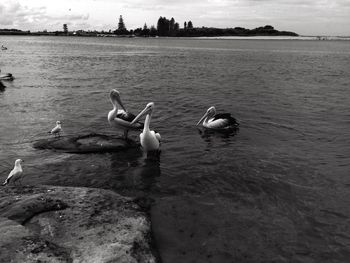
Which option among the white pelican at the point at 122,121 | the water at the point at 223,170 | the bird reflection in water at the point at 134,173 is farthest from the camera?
the white pelican at the point at 122,121

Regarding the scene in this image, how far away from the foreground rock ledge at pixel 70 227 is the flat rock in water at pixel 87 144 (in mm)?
3383

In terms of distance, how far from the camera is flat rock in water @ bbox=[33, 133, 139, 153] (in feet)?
36.7

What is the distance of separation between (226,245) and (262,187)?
2889mm

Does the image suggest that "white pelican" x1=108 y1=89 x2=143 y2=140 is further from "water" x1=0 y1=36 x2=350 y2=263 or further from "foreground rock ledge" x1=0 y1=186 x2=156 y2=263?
"foreground rock ledge" x1=0 y1=186 x2=156 y2=263

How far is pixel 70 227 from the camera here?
6254mm

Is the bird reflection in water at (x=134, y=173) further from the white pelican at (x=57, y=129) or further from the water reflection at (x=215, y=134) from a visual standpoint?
the water reflection at (x=215, y=134)

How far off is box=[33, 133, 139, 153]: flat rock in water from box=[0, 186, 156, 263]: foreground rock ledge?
3.38m

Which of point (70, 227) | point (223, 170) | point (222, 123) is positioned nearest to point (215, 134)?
point (222, 123)

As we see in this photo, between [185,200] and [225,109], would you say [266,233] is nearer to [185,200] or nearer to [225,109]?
[185,200]

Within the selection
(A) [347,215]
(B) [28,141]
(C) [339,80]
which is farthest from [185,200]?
(C) [339,80]

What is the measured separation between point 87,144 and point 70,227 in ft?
17.7

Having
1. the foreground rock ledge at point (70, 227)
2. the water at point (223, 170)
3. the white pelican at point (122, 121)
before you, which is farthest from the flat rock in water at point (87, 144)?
the foreground rock ledge at point (70, 227)

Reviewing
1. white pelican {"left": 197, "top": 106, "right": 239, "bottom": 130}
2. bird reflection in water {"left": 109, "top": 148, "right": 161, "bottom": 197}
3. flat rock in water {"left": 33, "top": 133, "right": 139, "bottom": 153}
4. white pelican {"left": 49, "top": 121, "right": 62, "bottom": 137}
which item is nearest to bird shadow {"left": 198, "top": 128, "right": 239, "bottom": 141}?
white pelican {"left": 197, "top": 106, "right": 239, "bottom": 130}

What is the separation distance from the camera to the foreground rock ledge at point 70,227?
5.39 metres
